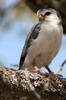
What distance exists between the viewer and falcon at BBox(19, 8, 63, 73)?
19.7ft

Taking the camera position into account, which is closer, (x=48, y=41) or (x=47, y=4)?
(x=48, y=41)

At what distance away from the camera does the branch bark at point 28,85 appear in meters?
4.66

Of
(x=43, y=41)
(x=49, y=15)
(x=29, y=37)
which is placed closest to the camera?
(x=43, y=41)

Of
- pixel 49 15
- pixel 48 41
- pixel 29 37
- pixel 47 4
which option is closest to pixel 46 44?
pixel 48 41

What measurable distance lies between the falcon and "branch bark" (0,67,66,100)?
0.96 metres

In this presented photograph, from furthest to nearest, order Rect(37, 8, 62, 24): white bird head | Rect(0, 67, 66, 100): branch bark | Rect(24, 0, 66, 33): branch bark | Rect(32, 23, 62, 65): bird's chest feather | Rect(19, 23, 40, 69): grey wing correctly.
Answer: Rect(24, 0, 66, 33): branch bark
Rect(37, 8, 62, 24): white bird head
Rect(19, 23, 40, 69): grey wing
Rect(32, 23, 62, 65): bird's chest feather
Rect(0, 67, 66, 100): branch bark

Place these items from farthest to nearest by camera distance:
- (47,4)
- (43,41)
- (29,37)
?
(47,4) → (29,37) → (43,41)

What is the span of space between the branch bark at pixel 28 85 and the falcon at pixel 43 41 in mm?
958

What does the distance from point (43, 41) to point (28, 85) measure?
4.36ft

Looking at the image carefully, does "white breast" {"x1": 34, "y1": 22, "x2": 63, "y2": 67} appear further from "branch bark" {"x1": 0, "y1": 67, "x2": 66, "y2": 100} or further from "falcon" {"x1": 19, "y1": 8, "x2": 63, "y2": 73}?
"branch bark" {"x1": 0, "y1": 67, "x2": 66, "y2": 100}

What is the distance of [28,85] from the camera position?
15.7 ft

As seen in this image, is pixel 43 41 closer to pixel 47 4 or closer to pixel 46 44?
pixel 46 44

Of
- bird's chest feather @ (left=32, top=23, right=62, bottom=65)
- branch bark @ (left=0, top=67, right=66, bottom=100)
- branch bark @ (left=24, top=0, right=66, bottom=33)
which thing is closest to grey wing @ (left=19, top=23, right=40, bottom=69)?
bird's chest feather @ (left=32, top=23, right=62, bottom=65)

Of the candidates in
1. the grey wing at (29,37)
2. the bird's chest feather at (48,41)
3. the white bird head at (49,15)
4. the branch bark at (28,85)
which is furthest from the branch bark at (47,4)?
the branch bark at (28,85)
